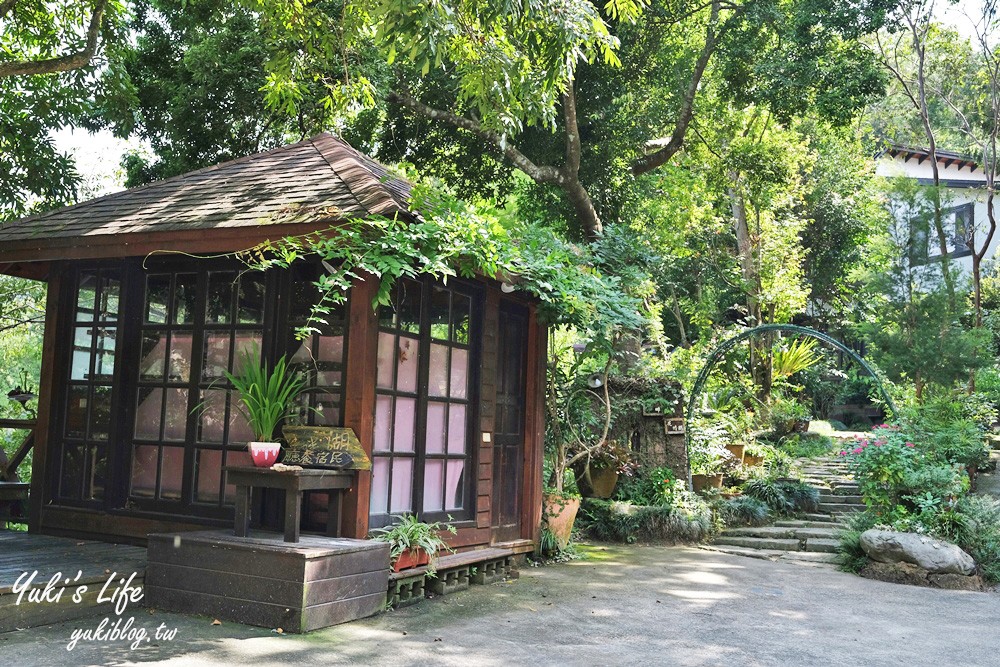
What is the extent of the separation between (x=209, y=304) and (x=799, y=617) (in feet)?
16.9

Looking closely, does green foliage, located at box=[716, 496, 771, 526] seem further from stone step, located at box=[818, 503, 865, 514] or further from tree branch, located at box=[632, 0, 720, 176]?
tree branch, located at box=[632, 0, 720, 176]

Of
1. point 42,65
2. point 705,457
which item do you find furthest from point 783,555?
point 42,65

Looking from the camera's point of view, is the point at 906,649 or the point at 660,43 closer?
the point at 906,649

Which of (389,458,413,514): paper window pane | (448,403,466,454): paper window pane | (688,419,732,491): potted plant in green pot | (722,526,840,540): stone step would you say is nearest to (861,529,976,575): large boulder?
(722,526,840,540): stone step

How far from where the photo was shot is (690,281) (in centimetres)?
2111

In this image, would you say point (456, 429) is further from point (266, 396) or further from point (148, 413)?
point (148, 413)

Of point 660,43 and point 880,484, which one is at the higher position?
point 660,43

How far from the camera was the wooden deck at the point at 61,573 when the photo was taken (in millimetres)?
5066

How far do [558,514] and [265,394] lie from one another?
428 cm

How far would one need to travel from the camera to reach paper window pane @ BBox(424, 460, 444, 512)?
6.93 meters

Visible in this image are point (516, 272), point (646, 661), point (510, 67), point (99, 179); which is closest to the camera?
point (646, 661)

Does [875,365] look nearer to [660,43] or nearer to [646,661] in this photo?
[660,43]

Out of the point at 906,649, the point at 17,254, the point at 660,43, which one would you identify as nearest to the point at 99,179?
the point at 660,43

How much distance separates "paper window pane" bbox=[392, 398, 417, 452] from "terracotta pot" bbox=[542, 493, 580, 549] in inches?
114
